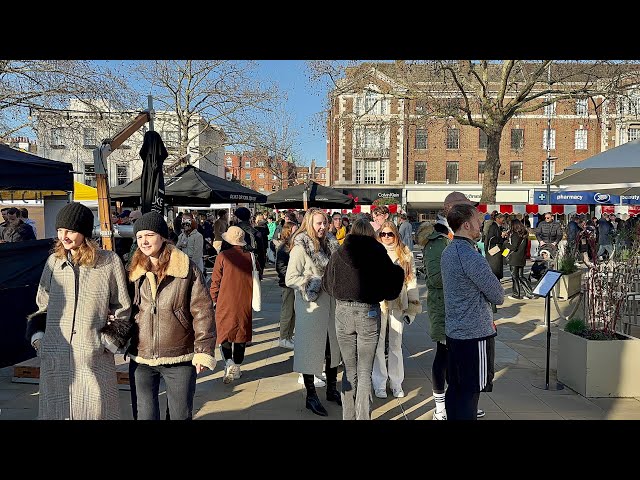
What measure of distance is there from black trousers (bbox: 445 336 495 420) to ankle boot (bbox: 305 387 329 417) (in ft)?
5.14

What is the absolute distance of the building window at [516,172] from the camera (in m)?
48.8

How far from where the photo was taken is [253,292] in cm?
619

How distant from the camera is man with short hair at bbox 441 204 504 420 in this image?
146 inches

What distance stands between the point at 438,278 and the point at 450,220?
3.46 ft

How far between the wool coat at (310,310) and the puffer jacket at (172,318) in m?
1.64

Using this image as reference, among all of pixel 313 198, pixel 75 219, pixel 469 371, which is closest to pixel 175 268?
pixel 75 219

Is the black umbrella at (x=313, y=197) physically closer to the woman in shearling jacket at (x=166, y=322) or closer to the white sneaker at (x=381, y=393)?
the white sneaker at (x=381, y=393)

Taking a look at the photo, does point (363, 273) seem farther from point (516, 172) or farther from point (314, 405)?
point (516, 172)

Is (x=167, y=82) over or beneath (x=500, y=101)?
over

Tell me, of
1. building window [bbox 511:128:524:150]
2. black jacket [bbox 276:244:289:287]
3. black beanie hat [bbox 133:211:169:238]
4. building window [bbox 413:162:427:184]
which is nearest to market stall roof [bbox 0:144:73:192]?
black jacket [bbox 276:244:289:287]

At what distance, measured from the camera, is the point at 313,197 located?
43.2ft

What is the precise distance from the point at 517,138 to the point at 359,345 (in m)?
48.5
